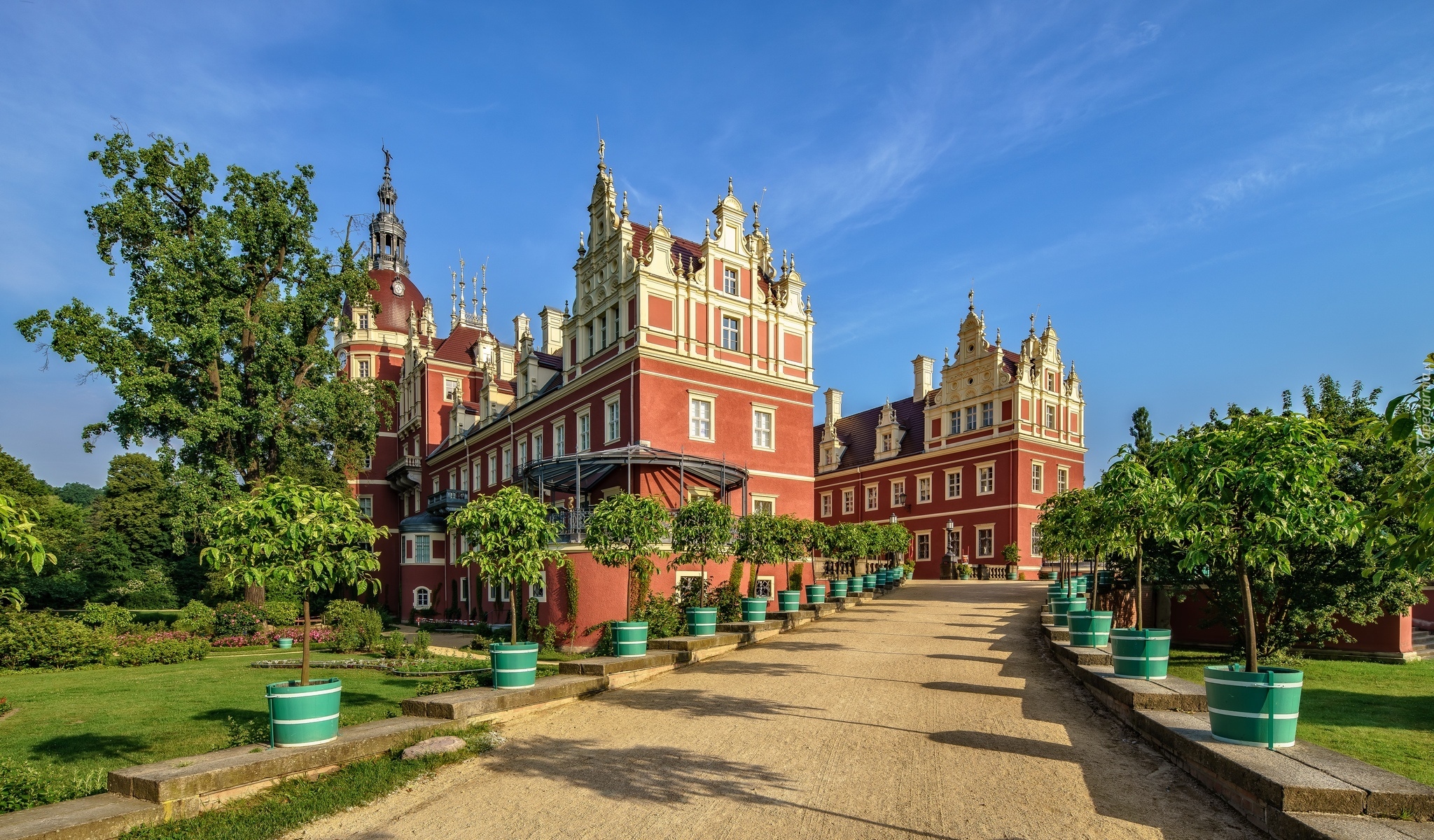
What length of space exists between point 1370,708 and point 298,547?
50.5 feet

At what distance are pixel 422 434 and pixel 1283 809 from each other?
154 ft

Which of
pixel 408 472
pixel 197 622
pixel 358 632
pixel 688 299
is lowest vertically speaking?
pixel 197 622

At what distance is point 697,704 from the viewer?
36.9 ft

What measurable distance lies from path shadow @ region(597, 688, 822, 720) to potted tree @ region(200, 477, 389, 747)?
4.22 metres

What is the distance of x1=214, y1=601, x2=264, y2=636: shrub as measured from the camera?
27609 mm

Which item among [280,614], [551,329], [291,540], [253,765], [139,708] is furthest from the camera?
[551,329]

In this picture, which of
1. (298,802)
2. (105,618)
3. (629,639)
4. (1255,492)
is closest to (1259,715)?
(1255,492)

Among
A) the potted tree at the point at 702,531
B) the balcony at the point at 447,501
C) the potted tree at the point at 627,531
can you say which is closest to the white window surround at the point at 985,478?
the potted tree at the point at 702,531

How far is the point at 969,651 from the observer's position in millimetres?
15969

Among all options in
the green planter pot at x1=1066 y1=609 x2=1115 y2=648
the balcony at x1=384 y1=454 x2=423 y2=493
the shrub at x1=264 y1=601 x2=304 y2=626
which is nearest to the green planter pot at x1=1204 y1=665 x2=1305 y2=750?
the green planter pot at x1=1066 y1=609 x2=1115 y2=648

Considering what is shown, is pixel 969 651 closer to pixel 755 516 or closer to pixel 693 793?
pixel 755 516

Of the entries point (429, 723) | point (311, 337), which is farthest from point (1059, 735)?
point (311, 337)

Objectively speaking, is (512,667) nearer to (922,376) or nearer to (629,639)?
(629,639)

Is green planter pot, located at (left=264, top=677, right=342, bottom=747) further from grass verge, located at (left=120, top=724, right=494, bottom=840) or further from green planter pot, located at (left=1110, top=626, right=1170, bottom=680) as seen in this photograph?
green planter pot, located at (left=1110, top=626, right=1170, bottom=680)
